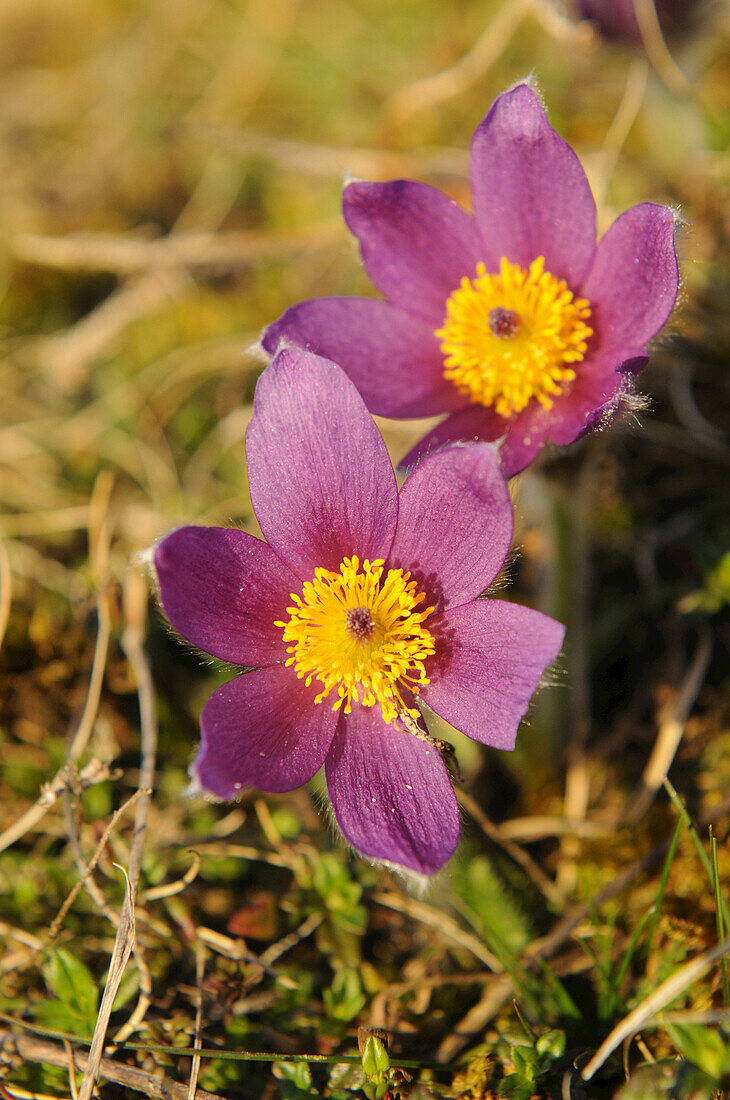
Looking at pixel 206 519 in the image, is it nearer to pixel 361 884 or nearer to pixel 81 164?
pixel 361 884

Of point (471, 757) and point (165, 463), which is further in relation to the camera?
point (165, 463)

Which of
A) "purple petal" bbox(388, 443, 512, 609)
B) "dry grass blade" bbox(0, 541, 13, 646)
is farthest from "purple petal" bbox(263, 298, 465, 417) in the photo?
"dry grass blade" bbox(0, 541, 13, 646)

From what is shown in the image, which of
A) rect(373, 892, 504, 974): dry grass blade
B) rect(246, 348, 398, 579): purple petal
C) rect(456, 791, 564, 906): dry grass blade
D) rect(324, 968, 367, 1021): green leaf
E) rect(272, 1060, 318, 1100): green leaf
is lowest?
rect(324, 968, 367, 1021): green leaf

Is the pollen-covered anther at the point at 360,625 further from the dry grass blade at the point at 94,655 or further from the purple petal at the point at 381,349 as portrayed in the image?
the dry grass blade at the point at 94,655

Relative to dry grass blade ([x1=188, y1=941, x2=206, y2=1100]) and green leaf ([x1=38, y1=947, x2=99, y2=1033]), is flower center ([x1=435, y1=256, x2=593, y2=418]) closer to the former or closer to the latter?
dry grass blade ([x1=188, y1=941, x2=206, y2=1100])

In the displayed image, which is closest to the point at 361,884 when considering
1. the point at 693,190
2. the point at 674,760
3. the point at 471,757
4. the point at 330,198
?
the point at 471,757

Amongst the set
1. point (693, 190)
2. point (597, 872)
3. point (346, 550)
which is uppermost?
point (693, 190)
